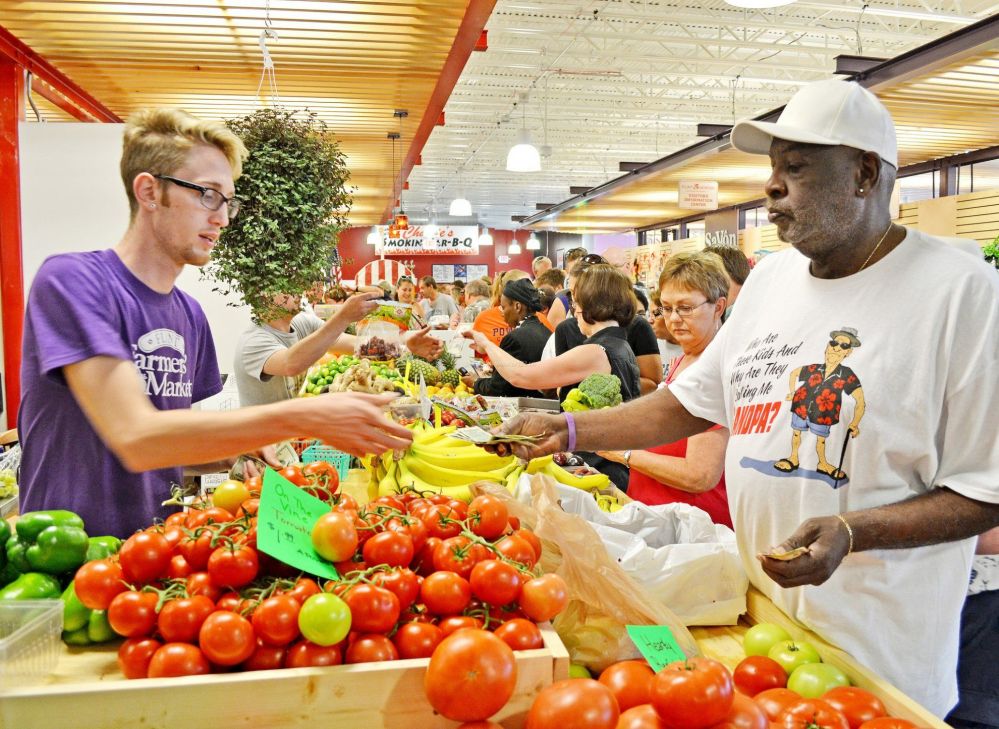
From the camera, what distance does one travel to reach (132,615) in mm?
1359

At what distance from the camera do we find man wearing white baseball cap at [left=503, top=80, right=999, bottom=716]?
153 cm

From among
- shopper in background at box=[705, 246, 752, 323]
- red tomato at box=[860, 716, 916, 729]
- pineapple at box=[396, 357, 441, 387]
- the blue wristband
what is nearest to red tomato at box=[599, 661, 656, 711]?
red tomato at box=[860, 716, 916, 729]

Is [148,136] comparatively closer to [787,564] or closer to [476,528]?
[476,528]

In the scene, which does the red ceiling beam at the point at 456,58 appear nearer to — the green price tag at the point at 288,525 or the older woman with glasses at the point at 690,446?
the older woman with glasses at the point at 690,446

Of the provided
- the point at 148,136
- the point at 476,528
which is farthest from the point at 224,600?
the point at 148,136

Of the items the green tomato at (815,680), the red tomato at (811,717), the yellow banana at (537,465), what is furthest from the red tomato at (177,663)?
the yellow banana at (537,465)

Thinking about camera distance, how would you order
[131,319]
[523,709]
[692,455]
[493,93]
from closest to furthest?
[523,709], [131,319], [692,455], [493,93]

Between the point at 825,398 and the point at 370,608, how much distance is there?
105cm

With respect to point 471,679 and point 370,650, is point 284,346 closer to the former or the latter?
point 370,650

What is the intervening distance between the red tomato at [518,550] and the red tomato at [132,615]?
27.0 inches

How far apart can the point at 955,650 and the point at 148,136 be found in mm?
2360

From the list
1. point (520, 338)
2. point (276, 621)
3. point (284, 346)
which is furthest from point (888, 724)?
point (520, 338)

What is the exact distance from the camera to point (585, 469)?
3.29m

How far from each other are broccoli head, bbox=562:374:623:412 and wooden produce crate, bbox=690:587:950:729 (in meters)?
1.59
